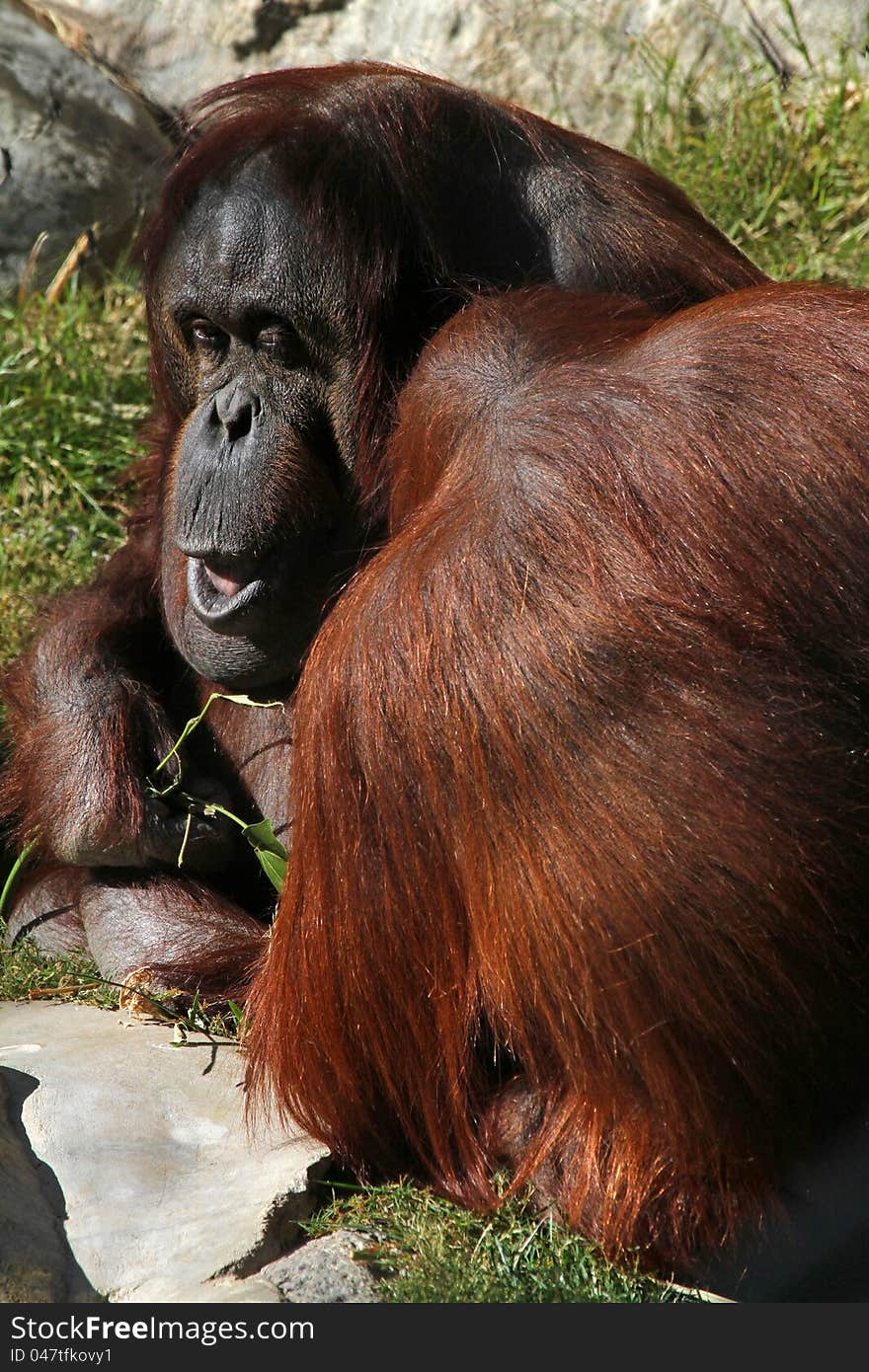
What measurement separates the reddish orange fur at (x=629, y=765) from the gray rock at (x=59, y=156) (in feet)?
12.7

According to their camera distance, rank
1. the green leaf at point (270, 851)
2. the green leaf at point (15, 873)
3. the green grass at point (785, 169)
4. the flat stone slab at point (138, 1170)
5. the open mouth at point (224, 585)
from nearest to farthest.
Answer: the flat stone slab at point (138, 1170) → the open mouth at point (224, 585) → the green leaf at point (270, 851) → the green leaf at point (15, 873) → the green grass at point (785, 169)

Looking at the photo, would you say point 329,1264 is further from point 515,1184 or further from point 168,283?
point 168,283

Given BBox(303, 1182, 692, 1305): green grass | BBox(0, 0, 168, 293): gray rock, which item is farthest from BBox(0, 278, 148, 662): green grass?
BBox(303, 1182, 692, 1305): green grass

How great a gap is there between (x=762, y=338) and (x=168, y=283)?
1.22 meters

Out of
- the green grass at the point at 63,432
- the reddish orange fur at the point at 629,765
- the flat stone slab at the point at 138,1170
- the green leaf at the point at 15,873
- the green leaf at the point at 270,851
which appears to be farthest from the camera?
the green grass at the point at 63,432

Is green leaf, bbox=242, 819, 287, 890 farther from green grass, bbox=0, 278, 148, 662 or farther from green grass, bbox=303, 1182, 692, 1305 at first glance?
green grass, bbox=0, 278, 148, 662

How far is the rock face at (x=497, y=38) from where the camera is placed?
6.08 m

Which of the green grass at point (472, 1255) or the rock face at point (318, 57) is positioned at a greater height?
the rock face at point (318, 57)

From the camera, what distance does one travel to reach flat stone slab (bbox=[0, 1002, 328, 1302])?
7.97 ft

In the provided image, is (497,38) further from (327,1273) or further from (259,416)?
(327,1273)

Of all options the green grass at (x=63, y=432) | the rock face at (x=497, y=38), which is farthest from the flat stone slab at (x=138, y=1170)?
the rock face at (x=497, y=38)

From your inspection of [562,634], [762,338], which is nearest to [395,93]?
[762,338]

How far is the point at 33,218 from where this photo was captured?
19.7 feet

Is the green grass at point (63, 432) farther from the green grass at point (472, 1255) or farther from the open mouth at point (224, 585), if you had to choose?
the green grass at point (472, 1255)
